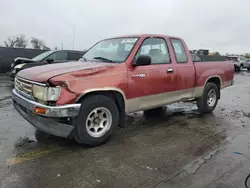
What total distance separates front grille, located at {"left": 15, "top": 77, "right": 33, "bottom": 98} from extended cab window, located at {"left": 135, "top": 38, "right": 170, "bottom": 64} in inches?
78.4

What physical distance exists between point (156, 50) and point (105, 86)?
1664 mm

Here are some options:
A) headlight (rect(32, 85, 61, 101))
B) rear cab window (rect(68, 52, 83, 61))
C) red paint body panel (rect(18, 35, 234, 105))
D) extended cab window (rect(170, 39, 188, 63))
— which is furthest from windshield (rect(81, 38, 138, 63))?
rear cab window (rect(68, 52, 83, 61))

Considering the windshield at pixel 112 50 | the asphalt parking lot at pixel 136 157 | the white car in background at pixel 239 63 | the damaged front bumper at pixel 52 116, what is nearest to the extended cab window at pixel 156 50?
the windshield at pixel 112 50

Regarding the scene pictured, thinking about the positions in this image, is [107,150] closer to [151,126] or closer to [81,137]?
[81,137]

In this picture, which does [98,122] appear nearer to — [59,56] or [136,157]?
[136,157]

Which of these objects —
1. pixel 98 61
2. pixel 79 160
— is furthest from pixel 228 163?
pixel 98 61

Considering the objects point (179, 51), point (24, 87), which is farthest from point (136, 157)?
point (179, 51)

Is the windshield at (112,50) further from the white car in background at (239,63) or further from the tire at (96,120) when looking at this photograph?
the white car in background at (239,63)

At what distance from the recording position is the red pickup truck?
12.1 ft

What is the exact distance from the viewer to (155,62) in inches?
197

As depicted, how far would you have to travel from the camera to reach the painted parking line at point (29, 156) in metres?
3.49

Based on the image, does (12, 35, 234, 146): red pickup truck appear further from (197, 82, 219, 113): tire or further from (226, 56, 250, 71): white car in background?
(226, 56, 250, 71): white car in background

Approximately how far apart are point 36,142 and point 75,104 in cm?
114

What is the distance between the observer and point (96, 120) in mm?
4141
